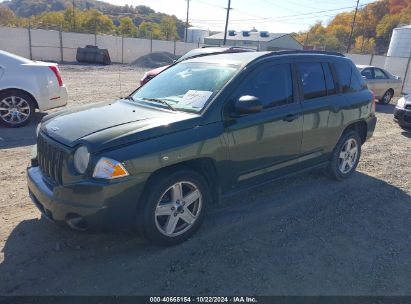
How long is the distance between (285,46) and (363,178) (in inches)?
2473

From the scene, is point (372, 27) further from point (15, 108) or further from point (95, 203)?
point (95, 203)

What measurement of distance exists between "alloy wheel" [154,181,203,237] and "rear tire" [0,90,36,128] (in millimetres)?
5678

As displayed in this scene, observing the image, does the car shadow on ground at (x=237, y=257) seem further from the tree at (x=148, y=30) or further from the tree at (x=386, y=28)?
the tree at (x=386, y=28)

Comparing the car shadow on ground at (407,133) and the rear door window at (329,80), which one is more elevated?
the rear door window at (329,80)

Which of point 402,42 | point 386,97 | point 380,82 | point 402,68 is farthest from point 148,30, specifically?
point 380,82

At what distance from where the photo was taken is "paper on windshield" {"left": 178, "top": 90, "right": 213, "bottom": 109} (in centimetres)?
371

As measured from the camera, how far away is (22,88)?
753 centimetres

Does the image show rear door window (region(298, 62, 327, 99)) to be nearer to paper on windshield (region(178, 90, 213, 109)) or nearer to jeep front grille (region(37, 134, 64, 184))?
paper on windshield (region(178, 90, 213, 109))

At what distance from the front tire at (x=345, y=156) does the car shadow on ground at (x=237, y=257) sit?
3.12 feet

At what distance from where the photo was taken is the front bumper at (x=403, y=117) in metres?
9.26

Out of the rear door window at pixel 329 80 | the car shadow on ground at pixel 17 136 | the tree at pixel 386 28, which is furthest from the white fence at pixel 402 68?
the tree at pixel 386 28

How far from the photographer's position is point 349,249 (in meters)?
3.69

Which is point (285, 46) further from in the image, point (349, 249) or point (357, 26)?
point (349, 249)

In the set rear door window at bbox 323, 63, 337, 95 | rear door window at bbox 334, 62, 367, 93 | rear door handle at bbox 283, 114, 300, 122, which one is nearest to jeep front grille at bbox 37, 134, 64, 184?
rear door handle at bbox 283, 114, 300, 122
